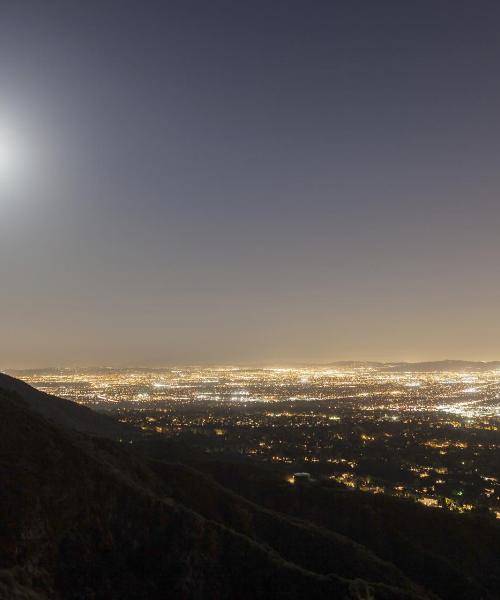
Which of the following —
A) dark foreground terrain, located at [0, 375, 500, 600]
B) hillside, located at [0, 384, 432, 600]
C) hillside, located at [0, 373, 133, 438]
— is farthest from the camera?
hillside, located at [0, 373, 133, 438]

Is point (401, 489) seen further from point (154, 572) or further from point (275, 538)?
point (154, 572)

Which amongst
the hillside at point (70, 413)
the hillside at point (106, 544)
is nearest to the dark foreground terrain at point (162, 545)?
the hillside at point (106, 544)

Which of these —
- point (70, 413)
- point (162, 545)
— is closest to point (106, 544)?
point (162, 545)

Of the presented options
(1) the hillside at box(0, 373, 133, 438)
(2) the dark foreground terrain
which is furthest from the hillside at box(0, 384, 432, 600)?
(1) the hillside at box(0, 373, 133, 438)

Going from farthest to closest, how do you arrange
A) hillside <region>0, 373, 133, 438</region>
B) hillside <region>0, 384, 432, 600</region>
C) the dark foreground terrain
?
1. hillside <region>0, 373, 133, 438</region>
2. the dark foreground terrain
3. hillside <region>0, 384, 432, 600</region>

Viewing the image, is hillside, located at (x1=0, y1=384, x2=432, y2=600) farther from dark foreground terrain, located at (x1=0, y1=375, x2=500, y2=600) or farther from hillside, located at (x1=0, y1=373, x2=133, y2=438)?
hillside, located at (x1=0, y1=373, x2=133, y2=438)

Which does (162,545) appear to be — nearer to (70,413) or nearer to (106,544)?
(106,544)

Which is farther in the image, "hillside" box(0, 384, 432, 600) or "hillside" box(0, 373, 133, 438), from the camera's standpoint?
"hillside" box(0, 373, 133, 438)

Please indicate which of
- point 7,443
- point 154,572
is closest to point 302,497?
point 154,572
